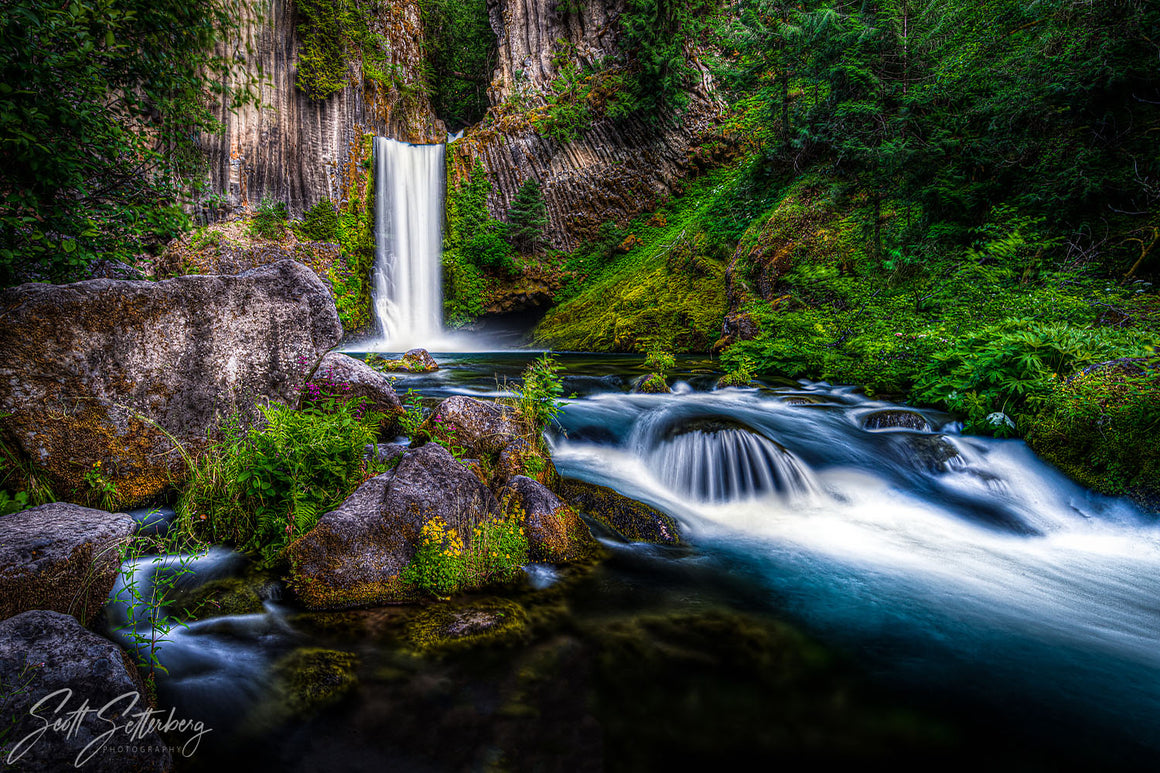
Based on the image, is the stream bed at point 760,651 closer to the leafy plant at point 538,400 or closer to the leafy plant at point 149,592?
the leafy plant at point 149,592

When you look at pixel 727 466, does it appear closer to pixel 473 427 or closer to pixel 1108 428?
pixel 473 427

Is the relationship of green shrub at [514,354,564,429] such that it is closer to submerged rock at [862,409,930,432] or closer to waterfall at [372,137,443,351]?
submerged rock at [862,409,930,432]

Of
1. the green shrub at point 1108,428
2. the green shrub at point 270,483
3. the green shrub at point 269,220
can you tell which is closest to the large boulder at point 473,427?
the green shrub at point 270,483

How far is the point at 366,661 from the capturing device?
8.29ft

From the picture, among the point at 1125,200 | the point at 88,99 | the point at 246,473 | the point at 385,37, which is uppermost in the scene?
the point at 385,37

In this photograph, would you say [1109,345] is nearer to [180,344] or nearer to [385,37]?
[180,344]

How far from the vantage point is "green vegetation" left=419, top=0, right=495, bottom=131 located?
24.0 m

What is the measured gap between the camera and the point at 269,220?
1563 centimetres

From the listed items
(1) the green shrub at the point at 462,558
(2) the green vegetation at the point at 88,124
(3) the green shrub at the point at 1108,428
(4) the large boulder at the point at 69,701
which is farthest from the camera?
(3) the green shrub at the point at 1108,428

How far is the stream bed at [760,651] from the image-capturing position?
7.14ft

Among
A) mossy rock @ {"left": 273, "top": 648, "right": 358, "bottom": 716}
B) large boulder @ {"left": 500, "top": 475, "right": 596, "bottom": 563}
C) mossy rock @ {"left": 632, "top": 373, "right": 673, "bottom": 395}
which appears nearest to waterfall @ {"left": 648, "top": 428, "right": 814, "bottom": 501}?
large boulder @ {"left": 500, "top": 475, "right": 596, "bottom": 563}

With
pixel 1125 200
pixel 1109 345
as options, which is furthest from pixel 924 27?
pixel 1109 345

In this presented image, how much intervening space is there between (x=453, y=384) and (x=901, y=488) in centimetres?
677

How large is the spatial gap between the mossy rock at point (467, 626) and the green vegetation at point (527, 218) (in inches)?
635
